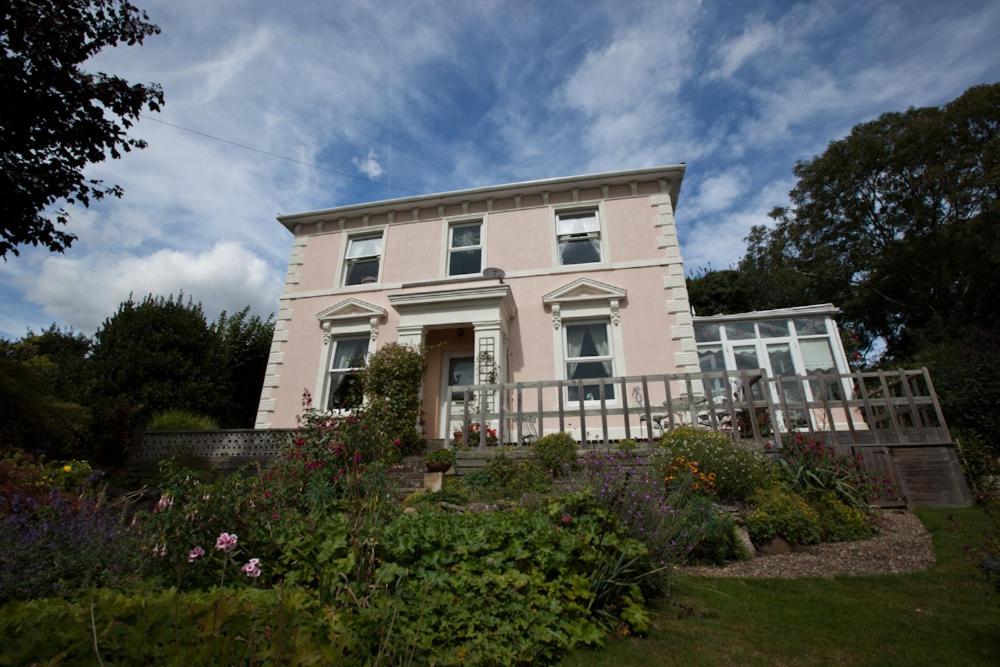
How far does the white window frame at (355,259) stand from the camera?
38.9 feet

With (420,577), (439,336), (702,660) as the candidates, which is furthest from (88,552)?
(439,336)

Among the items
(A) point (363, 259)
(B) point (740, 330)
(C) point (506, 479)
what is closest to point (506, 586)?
(C) point (506, 479)

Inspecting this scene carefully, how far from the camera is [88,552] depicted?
114 inches

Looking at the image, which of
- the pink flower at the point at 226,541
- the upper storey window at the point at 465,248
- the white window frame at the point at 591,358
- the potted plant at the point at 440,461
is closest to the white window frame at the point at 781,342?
the white window frame at the point at 591,358

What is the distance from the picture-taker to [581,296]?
10.5 meters

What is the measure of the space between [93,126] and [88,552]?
7519 millimetres

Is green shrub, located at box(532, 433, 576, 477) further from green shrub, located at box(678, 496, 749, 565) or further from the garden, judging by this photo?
green shrub, located at box(678, 496, 749, 565)

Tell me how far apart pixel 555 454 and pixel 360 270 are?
8274 millimetres

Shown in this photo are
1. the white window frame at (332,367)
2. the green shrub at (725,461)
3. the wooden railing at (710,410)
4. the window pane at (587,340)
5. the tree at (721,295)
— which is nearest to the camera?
the green shrub at (725,461)

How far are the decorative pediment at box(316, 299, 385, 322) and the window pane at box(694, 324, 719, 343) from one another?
9.02 m

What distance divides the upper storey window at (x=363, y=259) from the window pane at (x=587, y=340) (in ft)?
18.0

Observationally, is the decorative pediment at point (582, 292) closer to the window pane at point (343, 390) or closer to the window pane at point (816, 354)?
the window pane at point (343, 390)

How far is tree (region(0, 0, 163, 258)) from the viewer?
6543 millimetres

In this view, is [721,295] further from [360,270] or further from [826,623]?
[826,623]
